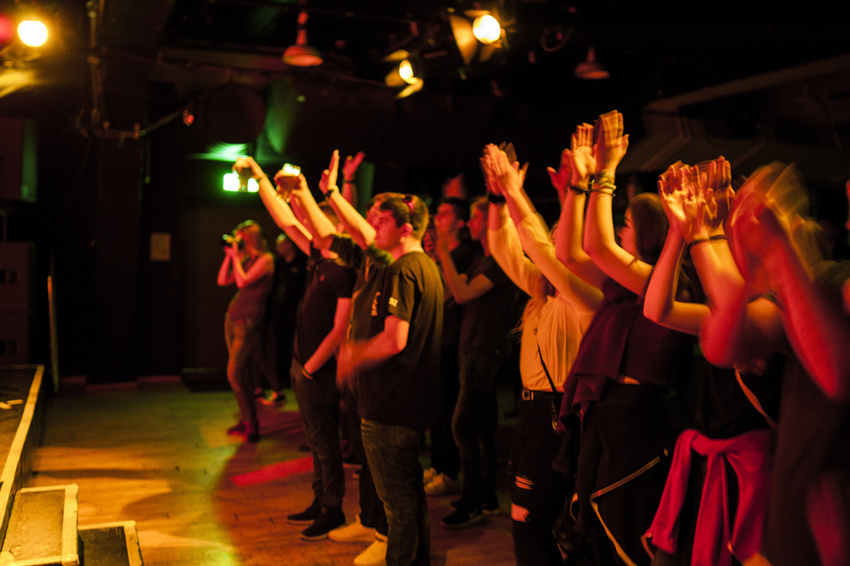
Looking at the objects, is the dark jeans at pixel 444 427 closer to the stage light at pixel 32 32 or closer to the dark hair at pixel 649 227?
the dark hair at pixel 649 227

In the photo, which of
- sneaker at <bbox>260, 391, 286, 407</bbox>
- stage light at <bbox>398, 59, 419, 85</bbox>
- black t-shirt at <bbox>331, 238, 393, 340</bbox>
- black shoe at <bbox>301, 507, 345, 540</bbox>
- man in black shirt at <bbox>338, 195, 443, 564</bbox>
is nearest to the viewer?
Answer: man in black shirt at <bbox>338, 195, 443, 564</bbox>

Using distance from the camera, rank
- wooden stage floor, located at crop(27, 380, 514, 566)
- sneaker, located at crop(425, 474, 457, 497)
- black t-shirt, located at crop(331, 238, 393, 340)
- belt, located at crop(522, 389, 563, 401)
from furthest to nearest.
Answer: sneaker, located at crop(425, 474, 457, 497), wooden stage floor, located at crop(27, 380, 514, 566), black t-shirt, located at crop(331, 238, 393, 340), belt, located at crop(522, 389, 563, 401)

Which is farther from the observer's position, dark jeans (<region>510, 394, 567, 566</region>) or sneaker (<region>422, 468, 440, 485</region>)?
sneaker (<region>422, 468, 440, 485</region>)

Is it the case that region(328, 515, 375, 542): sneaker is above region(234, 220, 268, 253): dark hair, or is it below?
below

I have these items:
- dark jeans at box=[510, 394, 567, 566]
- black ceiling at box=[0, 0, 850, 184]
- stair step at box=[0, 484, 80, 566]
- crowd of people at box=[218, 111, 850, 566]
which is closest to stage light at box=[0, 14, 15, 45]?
black ceiling at box=[0, 0, 850, 184]

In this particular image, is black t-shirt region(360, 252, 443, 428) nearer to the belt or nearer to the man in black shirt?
the man in black shirt

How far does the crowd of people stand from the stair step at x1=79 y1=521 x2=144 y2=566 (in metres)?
0.83

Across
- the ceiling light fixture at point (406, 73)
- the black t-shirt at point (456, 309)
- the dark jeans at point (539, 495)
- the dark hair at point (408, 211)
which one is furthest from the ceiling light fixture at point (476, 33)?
the dark jeans at point (539, 495)

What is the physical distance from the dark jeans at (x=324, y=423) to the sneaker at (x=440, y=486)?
2.54 feet

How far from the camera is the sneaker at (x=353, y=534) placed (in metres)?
3.25

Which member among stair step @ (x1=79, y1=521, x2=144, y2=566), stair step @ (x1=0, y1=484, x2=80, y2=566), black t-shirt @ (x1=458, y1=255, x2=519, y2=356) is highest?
black t-shirt @ (x1=458, y1=255, x2=519, y2=356)

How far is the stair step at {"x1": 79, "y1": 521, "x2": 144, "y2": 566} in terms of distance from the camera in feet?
8.73

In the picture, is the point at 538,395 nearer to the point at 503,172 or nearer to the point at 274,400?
the point at 503,172

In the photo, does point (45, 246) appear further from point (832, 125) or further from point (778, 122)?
point (832, 125)
